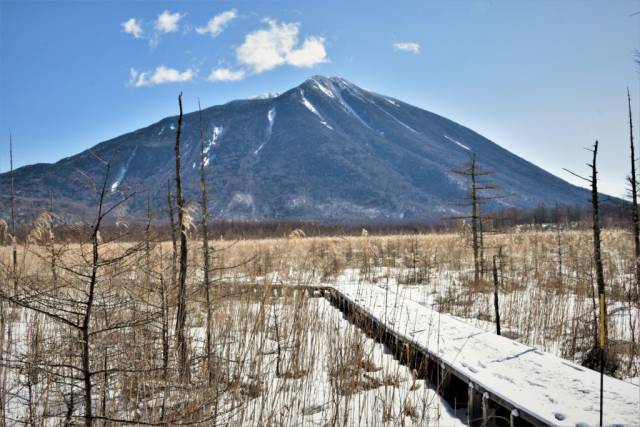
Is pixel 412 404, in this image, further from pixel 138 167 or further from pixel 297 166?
pixel 138 167

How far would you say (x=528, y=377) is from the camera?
3.26m

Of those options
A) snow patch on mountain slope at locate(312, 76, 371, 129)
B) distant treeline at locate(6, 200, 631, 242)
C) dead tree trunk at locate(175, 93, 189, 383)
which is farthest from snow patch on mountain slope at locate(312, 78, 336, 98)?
dead tree trunk at locate(175, 93, 189, 383)

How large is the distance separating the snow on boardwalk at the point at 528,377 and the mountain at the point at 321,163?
85.6m

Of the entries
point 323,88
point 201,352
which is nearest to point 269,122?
point 323,88

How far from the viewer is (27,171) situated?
146 metres

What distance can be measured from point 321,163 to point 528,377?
12238 cm

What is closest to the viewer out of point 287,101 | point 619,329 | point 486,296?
point 619,329

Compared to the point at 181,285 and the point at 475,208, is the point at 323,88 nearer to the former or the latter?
the point at 475,208

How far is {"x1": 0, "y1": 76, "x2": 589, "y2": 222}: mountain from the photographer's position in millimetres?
107000

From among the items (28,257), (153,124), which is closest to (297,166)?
(153,124)

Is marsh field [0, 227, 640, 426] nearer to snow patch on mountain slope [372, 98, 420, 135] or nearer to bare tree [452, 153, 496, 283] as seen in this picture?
bare tree [452, 153, 496, 283]

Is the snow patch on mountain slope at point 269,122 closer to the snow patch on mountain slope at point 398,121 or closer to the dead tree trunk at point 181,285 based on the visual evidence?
the snow patch on mountain slope at point 398,121

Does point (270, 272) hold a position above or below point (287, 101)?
below

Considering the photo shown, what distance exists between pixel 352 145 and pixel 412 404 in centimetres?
13344
